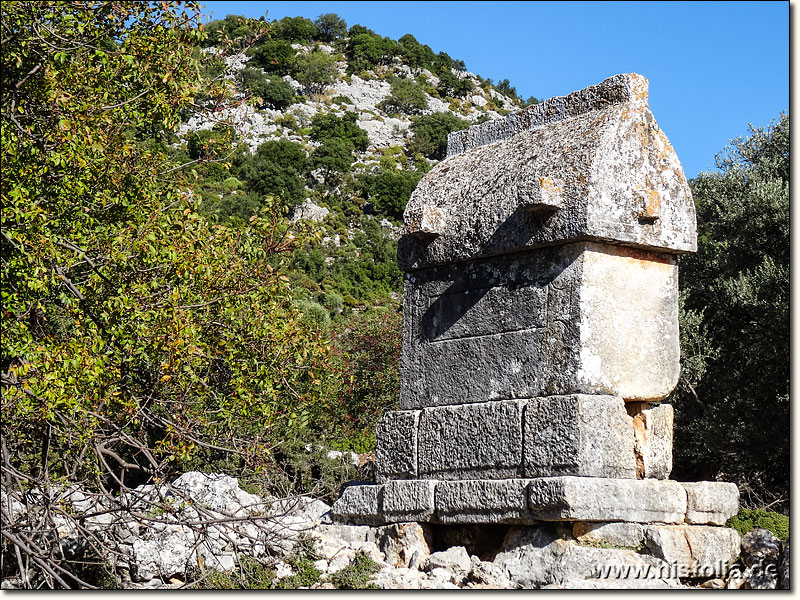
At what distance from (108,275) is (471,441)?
2.46 metres

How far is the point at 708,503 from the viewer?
18.8 feet

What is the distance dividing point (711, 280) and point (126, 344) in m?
8.31

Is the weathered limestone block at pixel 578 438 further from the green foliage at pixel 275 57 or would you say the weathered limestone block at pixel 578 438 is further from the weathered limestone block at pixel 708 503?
the green foliage at pixel 275 57

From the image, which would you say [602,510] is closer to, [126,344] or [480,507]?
[480,507]

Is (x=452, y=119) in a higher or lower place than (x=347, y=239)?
higher

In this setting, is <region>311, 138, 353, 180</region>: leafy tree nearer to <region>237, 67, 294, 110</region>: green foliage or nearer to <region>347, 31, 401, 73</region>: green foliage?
<region>237, 67, 294, 110</region>: green foliage

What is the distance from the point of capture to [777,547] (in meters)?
5.62

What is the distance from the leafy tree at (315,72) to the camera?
1689 inches

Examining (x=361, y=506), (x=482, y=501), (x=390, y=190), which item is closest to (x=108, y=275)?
(x=361, y=506)

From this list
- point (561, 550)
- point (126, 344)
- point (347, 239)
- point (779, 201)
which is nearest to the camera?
point (561, 550)

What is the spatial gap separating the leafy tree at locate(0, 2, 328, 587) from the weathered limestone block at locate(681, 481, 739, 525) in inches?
104

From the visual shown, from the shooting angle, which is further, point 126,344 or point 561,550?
point 126,344

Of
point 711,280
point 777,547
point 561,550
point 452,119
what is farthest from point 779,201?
point 452,119

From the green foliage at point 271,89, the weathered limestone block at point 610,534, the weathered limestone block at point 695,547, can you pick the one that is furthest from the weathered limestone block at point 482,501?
the green foliage at point 271,89
